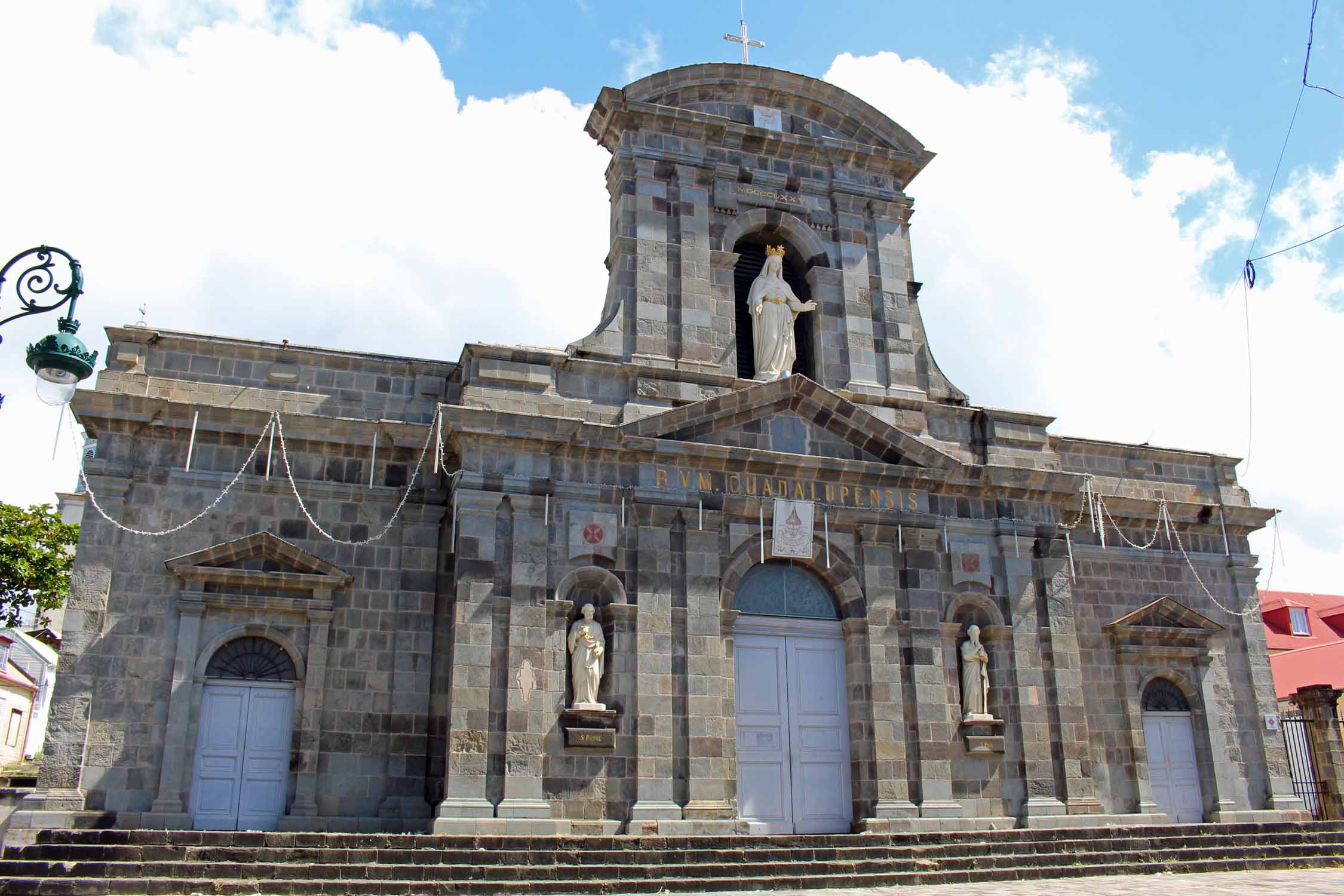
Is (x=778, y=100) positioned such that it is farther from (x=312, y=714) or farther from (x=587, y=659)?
(x=312, y=714)

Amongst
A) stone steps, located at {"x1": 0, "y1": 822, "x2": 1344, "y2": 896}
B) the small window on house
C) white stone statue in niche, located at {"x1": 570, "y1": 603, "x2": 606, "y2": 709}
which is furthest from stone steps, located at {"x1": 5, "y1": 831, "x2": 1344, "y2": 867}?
the small window on house

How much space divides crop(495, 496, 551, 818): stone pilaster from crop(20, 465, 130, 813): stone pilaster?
6315mm

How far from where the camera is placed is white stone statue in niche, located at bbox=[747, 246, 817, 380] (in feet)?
68.8

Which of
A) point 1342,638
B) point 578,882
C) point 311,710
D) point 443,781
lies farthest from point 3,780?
point 1342,638

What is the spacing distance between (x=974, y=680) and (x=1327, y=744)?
8.96 meters

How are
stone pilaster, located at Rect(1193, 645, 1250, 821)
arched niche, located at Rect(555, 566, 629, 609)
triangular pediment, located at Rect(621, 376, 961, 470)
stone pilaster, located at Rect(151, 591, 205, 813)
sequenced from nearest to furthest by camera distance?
stone pilaster, located at Rect(151, 591, 205, 813) → arched niche, located at Rect(555, 566, 629, 609) → triangular pediment, located at Rect(621, 376, 961, 470) → stone pilaster, located at Rect(1193, 645, 1250, 821)

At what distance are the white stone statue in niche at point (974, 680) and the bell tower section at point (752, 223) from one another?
4.86m

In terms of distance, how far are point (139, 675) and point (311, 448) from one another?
4482 mm

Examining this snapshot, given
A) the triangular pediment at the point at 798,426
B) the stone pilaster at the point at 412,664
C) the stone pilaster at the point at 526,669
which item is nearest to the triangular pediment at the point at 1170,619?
the triangular pediment at the point at 798,426

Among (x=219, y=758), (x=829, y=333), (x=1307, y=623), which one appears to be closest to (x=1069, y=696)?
(x=829, y=333)

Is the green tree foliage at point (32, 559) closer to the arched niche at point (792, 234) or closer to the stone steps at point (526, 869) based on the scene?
the stone steps at point (526, 869)

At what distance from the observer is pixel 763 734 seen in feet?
61.2

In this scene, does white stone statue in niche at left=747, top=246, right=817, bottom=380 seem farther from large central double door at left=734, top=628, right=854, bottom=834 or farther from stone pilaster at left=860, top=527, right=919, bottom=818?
large central double door at left=734, top=628, right=854, bottom=834

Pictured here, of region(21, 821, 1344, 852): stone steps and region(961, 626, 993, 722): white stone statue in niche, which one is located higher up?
region(961, 626, 993, 722): white stone statue in niche
